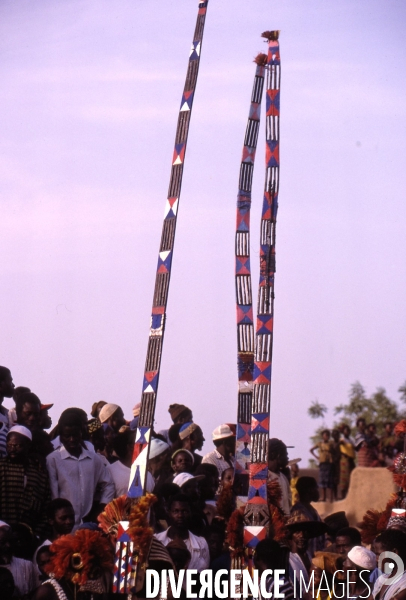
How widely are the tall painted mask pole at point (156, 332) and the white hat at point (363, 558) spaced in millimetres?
1756

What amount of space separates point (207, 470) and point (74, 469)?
178 cm

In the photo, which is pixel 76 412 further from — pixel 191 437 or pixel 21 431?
pixel 191 437

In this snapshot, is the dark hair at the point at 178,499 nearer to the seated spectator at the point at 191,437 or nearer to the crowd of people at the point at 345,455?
the seated spectator at the point at 191,437

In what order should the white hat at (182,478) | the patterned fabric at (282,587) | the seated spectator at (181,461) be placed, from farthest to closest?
the seated spectator at (181,461)
the white hat at (182,478)
the patterned fabric at (282,587)

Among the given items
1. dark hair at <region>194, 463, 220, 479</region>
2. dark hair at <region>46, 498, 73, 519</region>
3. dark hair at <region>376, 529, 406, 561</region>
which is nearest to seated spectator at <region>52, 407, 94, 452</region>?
dark hair at <region>46, 498, 73, 519</region>

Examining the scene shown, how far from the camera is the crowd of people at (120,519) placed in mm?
7500

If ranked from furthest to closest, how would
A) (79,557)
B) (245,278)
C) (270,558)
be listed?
(245,278) < (270,558) < (79,557)

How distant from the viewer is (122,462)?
379 inches

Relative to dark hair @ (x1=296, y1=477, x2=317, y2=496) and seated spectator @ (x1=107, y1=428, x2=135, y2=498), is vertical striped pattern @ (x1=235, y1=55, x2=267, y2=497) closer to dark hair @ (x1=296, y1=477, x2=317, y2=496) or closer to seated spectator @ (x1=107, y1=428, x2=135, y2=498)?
seated spectator @ (x1=107, y1=428, x2=135, y2=498)

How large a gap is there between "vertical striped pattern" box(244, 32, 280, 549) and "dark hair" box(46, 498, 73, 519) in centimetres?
144

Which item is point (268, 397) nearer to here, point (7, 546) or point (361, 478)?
point (7, 546)

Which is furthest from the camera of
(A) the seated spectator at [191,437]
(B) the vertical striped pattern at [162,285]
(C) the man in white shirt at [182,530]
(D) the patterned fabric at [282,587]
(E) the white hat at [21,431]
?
(A) the seated spectator at [191,437]

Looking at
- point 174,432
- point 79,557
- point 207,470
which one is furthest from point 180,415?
point 79,557

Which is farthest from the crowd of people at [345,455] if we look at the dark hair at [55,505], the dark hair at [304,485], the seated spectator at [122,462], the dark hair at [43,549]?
the dark hair at [43,549]
